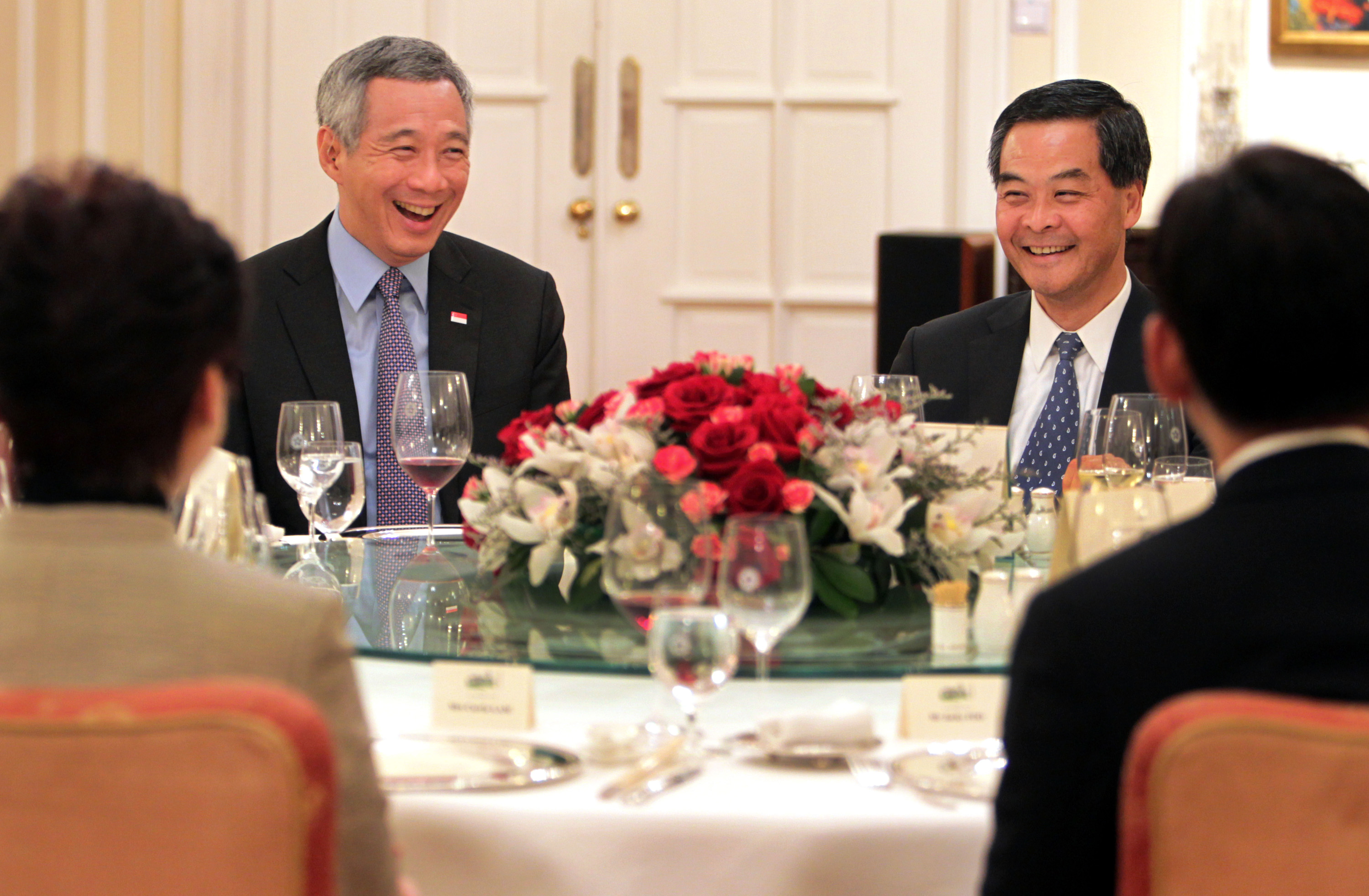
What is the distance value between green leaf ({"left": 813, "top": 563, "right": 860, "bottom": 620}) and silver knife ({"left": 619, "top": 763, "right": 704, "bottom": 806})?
1.55ft

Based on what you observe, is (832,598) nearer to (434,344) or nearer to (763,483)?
(763,483)

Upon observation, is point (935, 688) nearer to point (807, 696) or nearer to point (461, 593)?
point (807, 696)

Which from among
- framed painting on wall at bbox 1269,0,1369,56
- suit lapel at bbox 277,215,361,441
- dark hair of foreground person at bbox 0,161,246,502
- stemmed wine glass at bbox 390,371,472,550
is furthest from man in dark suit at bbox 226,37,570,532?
framed painting on wall at bbox 1269,0,1369,56

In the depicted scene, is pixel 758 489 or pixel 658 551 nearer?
pixel 658 551

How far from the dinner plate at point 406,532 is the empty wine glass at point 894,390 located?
70 cm

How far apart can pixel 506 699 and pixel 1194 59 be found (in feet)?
13.5

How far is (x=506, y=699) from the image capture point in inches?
52.1

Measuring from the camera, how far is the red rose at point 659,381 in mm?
1793

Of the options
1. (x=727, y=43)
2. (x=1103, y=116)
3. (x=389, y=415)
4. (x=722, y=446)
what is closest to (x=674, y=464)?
(x=722, y=446)

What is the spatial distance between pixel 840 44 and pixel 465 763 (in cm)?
384

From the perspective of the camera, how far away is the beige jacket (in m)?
0.92

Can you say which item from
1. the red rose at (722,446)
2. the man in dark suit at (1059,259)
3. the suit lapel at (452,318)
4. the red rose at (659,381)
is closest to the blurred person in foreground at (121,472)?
the red rose at (722,446)

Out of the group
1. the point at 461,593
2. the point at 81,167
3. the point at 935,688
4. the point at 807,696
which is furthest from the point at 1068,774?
the point at 461,593

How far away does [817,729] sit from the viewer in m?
1.24
